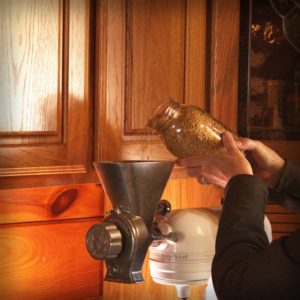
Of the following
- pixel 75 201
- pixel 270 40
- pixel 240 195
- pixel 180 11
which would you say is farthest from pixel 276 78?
pixel 240 195

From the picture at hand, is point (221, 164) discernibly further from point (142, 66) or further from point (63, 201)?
point (63, 201)

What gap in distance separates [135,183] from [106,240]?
0.12 m

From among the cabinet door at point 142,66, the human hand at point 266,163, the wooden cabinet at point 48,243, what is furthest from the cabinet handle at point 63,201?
the human hand at point 266,163

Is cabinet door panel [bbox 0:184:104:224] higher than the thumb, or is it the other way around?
the thumb

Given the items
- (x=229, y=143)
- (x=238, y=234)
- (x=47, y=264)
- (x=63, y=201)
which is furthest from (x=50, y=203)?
(x=238, y=234)

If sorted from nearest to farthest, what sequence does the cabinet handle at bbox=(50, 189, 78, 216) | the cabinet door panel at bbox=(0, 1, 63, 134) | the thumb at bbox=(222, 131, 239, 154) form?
1. the cabinet door panel at bbox=(0, 1, 63, 134)
2. the thumb at bbox=(222, 131, 239, 154)
3. the cabinet handle at bbox=(50, 189, 78, 216)

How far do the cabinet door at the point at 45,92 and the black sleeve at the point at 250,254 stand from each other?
30 cm

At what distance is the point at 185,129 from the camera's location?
136 cm

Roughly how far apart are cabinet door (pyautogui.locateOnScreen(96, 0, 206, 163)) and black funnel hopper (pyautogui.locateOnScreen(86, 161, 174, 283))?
91 mm

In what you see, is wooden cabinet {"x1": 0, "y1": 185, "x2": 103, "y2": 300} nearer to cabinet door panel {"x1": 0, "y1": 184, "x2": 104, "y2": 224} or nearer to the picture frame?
cabinet door panel {"x1": 0, "y1": 184, "x2": 104, "y2": 224}

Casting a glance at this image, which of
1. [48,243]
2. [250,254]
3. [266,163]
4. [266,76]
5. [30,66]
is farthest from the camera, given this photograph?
[266,76]

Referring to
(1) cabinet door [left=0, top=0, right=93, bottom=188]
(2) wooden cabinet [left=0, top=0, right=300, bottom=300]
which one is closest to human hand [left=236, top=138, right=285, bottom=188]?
(2) wooden cabinet [left=0, top=0, right=300, bottom=300]

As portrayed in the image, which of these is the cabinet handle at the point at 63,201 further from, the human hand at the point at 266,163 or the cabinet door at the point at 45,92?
the human hand at the point at 266,163

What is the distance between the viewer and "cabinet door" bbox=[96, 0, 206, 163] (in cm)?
135
